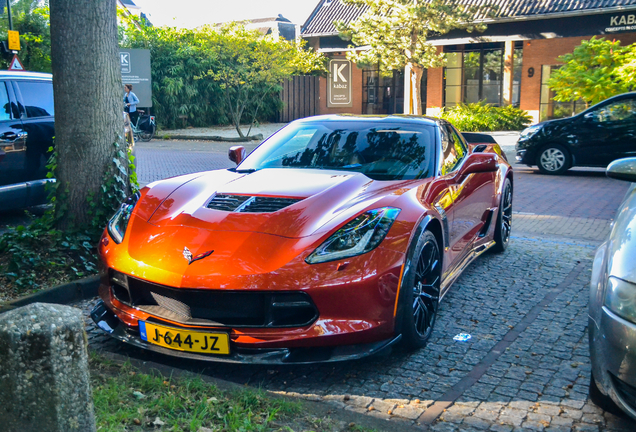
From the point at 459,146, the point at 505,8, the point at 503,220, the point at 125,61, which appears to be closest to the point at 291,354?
the point at 459,146

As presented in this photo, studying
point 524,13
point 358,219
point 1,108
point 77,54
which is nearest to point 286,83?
point 524,13

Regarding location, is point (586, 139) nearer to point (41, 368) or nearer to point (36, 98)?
point (36, 98)

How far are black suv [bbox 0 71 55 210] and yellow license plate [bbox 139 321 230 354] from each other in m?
4.33

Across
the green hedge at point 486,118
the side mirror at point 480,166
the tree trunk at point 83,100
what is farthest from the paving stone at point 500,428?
the green hedge at point 486,118

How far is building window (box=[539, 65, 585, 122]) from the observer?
923 inches

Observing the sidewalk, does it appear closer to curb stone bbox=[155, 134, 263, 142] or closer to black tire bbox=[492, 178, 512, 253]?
curb stone bbox=[155, 134, 263, 142]

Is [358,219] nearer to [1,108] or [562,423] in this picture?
[562,423]

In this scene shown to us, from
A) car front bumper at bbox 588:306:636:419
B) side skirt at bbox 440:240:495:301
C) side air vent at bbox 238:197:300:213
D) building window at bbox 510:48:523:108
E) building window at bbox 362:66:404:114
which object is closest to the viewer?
car front bumper at bbox 588:306:636:419

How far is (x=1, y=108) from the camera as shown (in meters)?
6.89

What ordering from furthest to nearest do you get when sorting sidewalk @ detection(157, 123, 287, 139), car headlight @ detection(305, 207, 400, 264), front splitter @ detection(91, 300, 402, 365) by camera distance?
sidewalk @ detection(157, 123, 287, 139) < car headlight @ detection(305, 207, 400, 264) < front splitter @ detection(91, 300, 402, 365)

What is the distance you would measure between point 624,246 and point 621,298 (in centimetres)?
33

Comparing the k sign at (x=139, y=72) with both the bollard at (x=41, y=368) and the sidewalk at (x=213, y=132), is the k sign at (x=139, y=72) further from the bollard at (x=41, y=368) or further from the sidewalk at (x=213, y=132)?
the bollard at (x=41, y=368)

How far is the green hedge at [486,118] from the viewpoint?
2177 centimetres

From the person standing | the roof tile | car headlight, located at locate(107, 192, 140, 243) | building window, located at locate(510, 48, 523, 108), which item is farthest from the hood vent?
building window, located at locate(510, 48, 523, 108)
